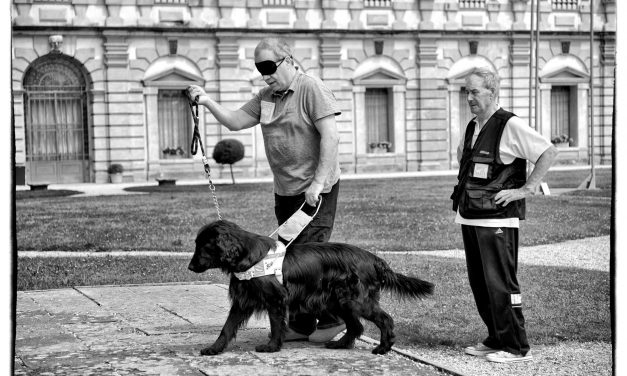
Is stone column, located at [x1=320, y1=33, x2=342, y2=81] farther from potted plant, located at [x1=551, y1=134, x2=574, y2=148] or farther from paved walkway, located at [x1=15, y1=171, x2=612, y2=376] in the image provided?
paved walkway, located at [x1=15, y1=171, x2=612, y2=376]

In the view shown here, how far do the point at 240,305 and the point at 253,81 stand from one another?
2684 cm

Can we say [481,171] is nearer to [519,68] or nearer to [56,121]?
[56,121]

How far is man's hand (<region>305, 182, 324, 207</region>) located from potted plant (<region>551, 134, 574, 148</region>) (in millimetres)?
31483

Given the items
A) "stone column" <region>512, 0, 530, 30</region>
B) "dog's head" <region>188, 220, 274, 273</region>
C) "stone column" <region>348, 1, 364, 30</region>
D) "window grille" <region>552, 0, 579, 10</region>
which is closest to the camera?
"dog's head" <region>188, 220, 274, 273</region>

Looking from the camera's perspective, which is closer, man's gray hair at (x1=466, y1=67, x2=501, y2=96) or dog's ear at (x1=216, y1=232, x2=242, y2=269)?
dog's ear at (x1=216, y1=232, x2=242, y2=269)

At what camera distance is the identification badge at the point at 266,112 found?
7172mm

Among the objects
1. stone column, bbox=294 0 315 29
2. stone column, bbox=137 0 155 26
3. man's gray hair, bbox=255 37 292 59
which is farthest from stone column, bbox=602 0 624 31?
man's gray hair, bbox=255 37 292 59

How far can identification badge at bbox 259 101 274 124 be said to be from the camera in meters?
7.17

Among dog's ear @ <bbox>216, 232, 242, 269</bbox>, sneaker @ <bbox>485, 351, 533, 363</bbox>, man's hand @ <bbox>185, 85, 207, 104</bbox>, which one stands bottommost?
sneaker @ <bbox>485, 351, 533, 363</bbox>

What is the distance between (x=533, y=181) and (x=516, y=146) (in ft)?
0.86

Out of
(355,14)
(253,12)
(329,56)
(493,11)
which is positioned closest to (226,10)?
(253,12)

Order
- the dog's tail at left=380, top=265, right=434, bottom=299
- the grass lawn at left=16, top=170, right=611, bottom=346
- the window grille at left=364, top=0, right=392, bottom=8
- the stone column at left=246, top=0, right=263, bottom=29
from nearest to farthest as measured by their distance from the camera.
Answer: the dog's tail at left=380, top=265, right=434, bottom=299 < the grass lawn at left=16, top=170, right=611, bottom=346 < the stone column at left=246, top=0, right=263, bottom=29 < the window grille at left=364, top=0, right=392, bottom=8

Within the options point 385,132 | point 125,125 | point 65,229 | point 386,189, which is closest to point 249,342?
point 65,229

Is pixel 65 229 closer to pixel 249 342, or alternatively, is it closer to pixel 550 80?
pixel 249 342
